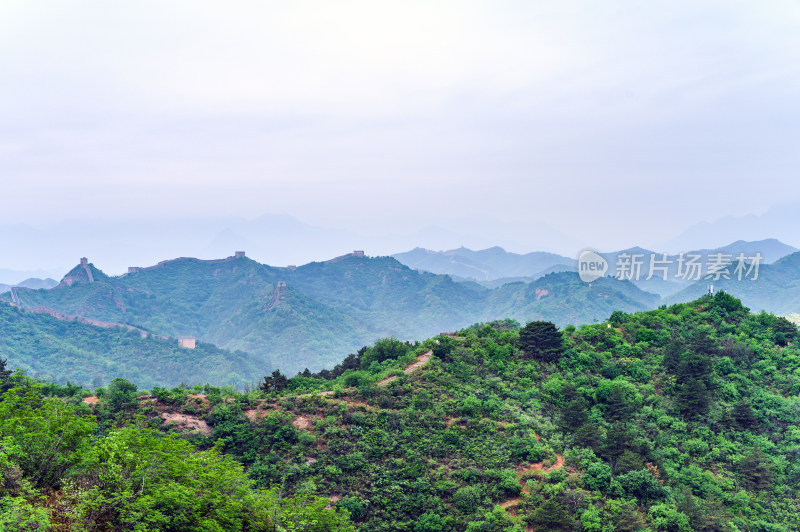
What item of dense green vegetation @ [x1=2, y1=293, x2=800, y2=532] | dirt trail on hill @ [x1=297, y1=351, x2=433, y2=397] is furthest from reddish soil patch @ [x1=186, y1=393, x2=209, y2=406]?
dirt trail on hill @ [x1=297, y1=351, x2=433, y2=397]

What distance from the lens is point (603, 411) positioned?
1240 inches

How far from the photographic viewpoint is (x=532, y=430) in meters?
29.2

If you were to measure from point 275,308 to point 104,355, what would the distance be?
5303 cm

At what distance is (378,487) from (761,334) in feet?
98.1

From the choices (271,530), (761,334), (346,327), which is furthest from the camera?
(346,327)

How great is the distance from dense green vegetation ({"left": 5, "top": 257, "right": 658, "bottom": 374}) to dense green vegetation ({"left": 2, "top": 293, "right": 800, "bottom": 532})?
95.9m

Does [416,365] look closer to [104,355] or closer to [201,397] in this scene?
[201,397]

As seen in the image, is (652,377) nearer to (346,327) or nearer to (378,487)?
(378,487)

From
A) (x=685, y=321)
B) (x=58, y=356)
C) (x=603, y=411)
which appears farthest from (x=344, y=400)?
(x=58, y=356)

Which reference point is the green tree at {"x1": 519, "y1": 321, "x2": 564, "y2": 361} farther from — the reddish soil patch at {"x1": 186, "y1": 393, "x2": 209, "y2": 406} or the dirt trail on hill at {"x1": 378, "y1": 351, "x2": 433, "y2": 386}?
the reddish soil patch at {"x1": 186, "y1": 393, "x2": 209, "y2": 406}

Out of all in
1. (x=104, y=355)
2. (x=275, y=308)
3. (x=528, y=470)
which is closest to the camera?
(x=528, y=470)

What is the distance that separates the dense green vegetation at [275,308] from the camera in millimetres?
141125

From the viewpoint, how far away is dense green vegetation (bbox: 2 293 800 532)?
24.4 m

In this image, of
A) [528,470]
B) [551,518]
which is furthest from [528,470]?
[551,518]
